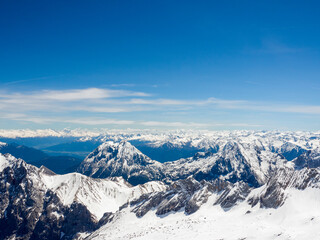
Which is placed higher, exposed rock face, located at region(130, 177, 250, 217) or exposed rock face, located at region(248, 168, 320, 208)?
exposed rock face, located at region(248, 168, 320, 208)

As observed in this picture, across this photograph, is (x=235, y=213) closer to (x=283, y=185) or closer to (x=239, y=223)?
(x=239, y=223)

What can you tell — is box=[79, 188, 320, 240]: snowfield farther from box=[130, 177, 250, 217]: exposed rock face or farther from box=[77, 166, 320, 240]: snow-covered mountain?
box=[130, 177, 250, 217]: exposed rock face

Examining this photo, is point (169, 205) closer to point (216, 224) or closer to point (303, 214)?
point (216, 224)

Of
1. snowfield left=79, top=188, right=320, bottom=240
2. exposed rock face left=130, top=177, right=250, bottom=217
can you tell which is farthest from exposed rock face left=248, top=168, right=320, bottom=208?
exposed rock face left=130, top=177, right=250, bottom=217

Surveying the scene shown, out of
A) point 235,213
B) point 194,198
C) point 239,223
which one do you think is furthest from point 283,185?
point 194,198

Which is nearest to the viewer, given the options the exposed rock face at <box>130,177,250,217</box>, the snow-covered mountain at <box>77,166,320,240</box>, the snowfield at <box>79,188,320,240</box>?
the snowfield at <box>79,188,320,240</box>

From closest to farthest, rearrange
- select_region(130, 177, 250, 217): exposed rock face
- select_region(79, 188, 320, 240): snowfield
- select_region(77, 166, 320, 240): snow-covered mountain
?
1. select_region(79, 188, 320, 240): snowfield
2. select_region(77, 166, 320, 240): snow-covered mountain
3. select_region(130, 177, 250, 217): exposed rock face

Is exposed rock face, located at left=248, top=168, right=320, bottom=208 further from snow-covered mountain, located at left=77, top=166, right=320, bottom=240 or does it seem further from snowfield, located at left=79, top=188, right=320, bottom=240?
snowfield, located at left=79, top=188, right=320, bottom=240

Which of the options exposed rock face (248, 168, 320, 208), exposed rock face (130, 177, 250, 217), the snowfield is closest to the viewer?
the snowfield

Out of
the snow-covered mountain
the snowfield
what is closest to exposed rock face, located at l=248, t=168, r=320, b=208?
Answer: the snow-covered mountain

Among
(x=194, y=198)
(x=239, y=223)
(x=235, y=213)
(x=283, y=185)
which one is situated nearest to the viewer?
(x=239, y=223)

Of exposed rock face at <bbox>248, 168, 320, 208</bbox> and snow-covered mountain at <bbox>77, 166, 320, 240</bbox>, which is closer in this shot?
snow-covered mountain at <bbox>77, 166, 320, 240</bbox>
